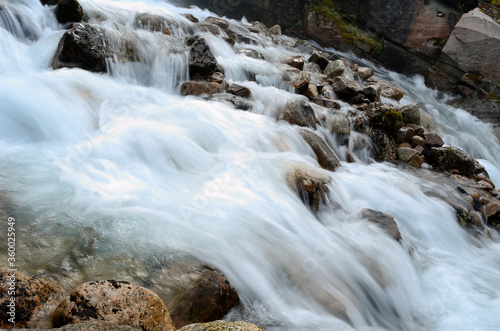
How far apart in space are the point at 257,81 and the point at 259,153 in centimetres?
384

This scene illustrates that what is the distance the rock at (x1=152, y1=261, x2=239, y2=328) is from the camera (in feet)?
8.16

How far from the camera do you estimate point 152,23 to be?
980 cm

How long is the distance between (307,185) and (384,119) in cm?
423

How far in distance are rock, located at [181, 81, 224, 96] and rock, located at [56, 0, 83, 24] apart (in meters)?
3.42

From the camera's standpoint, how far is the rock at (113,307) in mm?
1920

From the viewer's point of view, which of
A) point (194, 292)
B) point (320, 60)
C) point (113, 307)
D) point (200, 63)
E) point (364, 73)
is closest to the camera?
point (113, 307)

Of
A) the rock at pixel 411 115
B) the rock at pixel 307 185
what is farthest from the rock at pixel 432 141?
the rock at pixel 307 185

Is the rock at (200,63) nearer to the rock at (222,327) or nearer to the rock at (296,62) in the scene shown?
the rock at (296,62)

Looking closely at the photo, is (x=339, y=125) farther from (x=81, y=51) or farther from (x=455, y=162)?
(x=81, y=51)

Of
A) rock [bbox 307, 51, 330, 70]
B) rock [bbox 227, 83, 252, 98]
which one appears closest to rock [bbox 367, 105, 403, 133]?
rock [bbox 227, 83, 252, 98]

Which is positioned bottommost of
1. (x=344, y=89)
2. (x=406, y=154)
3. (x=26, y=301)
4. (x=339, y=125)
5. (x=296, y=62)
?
(x=406, y=154)

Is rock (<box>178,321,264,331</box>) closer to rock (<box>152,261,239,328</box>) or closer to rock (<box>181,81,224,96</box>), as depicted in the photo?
rock (<box>152,261,239,328</box>)

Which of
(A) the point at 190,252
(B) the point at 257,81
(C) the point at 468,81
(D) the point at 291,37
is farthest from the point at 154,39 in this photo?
(C) the point at 468,81

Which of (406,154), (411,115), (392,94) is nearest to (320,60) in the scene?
(392,94)
